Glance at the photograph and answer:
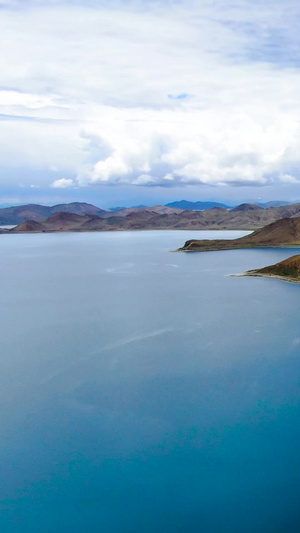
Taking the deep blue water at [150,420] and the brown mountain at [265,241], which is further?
the brown mountain at [265,241]

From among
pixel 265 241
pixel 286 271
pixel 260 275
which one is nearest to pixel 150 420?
pixel 286 271

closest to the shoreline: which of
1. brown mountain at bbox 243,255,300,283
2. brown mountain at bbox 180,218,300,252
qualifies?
brown mountain at bbox 243,255,300,283

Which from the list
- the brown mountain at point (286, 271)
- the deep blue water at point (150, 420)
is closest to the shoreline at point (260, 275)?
the brown mountain at point (286, 271)

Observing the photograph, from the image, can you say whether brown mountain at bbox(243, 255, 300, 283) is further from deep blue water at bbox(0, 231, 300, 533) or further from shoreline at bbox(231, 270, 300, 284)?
deep blue water at bbox(0, 231, 300, 533)

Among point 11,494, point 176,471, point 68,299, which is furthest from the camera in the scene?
point 68,299

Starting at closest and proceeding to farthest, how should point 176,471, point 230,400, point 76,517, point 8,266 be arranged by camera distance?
point 76,517
point 176,471
point 230,400
point 8,266

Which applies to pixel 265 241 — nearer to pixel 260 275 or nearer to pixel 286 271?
pixel 260 275

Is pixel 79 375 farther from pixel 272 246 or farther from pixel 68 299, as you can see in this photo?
pixel 272 246

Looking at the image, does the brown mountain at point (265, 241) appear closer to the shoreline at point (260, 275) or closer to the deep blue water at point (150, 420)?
the shoreline at point (260, 275)

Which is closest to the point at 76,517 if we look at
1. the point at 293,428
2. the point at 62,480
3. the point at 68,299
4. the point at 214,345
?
the point at 62,480
